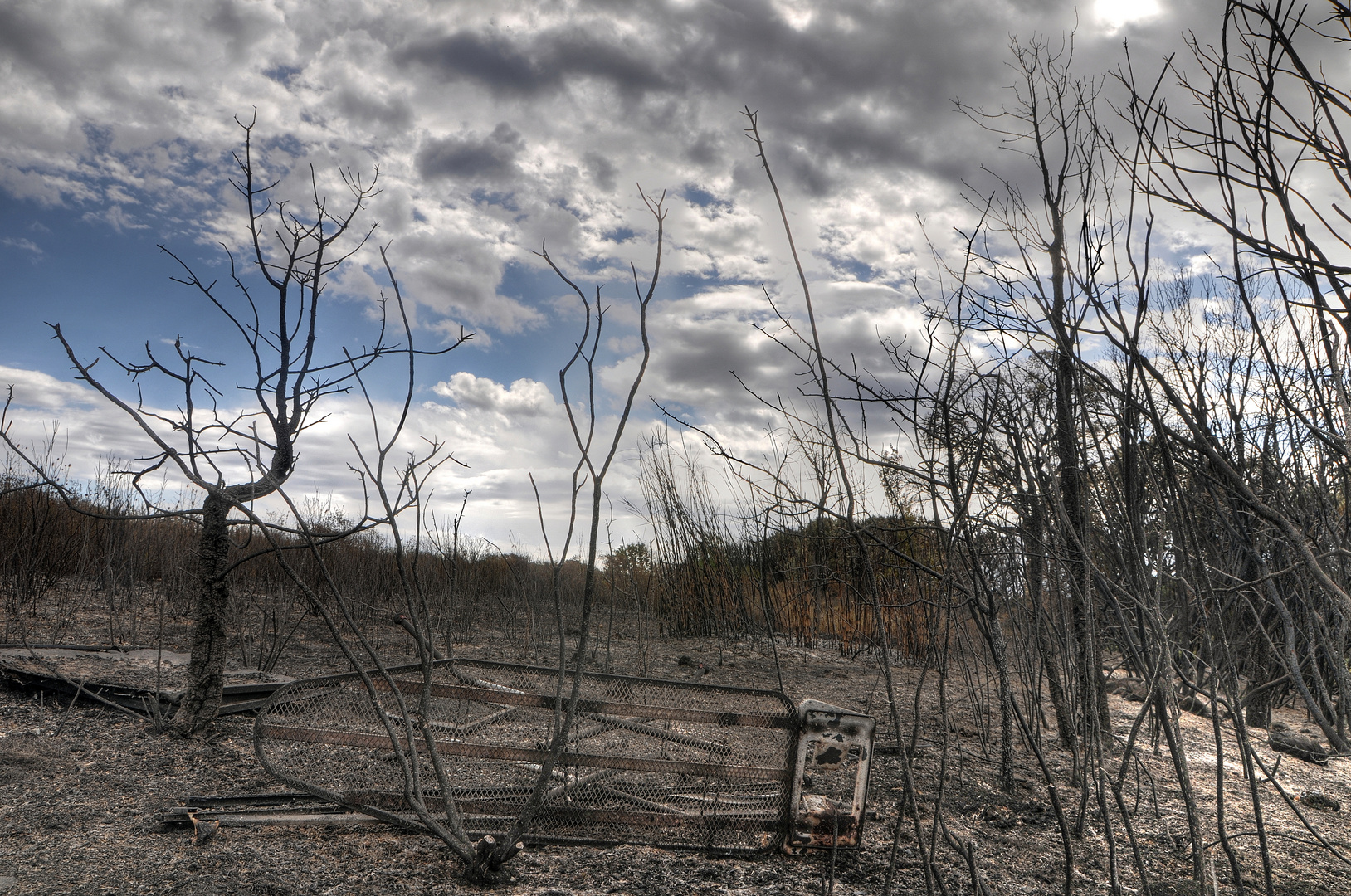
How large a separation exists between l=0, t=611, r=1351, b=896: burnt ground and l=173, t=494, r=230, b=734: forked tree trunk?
10 cm

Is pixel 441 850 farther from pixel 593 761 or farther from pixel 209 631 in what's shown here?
pixel 209 631

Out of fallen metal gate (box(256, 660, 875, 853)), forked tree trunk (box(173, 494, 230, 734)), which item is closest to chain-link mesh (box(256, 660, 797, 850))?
fallen metal gate (box(256, 660, 875, 853))

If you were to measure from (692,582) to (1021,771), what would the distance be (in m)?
3.97

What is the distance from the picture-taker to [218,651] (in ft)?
9.46

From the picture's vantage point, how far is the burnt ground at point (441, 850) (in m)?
1.78

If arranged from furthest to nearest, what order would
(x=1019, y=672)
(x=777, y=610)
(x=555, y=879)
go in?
(x=777, y=610)
(x=1019, y=672)
(x=555, y=879)

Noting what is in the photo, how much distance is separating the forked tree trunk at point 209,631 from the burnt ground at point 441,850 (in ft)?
0.33

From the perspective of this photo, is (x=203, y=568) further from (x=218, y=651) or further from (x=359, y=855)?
(x=359, y=855)

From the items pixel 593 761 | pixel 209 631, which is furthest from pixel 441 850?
pixel 209 631

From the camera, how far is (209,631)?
A: 9.36 ft

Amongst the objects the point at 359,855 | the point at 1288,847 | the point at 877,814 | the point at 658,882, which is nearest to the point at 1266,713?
the point at 1288,847

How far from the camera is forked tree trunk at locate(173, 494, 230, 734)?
112 inches

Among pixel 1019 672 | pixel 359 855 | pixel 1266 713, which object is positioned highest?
pixel 1019 672

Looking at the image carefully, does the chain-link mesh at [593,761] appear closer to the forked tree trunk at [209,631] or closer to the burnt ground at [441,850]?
the burnt ground at [441,850]
